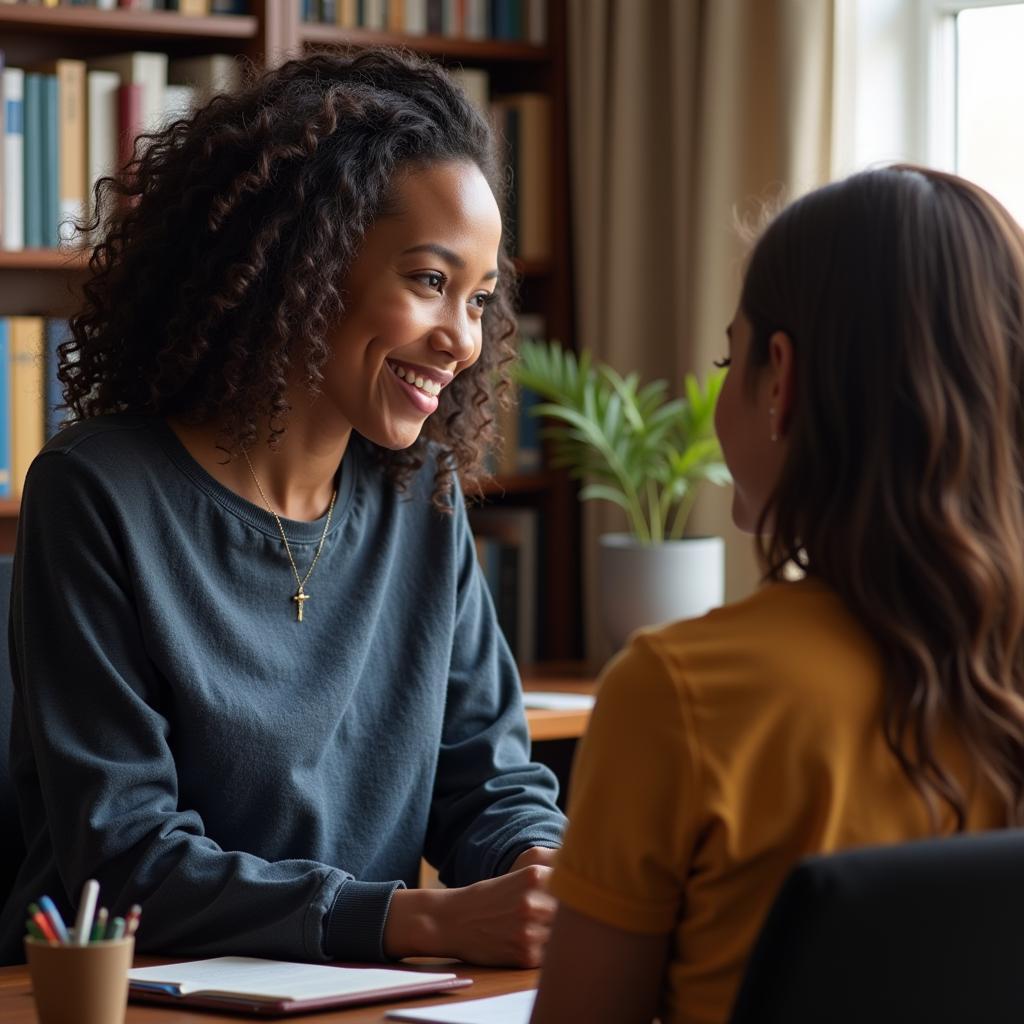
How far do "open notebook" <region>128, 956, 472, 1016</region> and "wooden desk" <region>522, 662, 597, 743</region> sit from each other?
0.96m

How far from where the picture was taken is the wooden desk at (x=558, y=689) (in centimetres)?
256

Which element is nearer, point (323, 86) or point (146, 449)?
point (146, 449)

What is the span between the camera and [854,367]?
0.88 m

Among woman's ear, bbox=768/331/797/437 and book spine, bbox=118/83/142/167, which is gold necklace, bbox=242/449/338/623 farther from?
book spine, bbox=118/83/142/167

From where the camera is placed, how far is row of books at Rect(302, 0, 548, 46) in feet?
9.98

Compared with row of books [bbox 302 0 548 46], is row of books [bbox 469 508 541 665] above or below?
below

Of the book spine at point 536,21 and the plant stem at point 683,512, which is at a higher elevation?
the book spine at point 536,21

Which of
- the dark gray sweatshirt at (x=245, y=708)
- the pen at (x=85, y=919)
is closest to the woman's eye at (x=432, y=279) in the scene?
the dark gray sweatshirt at (x=245, y=708)

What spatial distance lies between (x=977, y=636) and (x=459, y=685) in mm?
943

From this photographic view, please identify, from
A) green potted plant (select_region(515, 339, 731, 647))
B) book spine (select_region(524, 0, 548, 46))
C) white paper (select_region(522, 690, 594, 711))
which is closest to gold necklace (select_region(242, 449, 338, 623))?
white paper (select_region(522, 690, 594, 711))

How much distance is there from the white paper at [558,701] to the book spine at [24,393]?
36.8 inches

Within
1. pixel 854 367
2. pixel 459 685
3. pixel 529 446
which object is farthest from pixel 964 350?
pixel 529 446

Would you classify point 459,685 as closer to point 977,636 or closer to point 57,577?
point 57,577

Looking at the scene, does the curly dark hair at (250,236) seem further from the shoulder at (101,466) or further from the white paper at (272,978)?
the white paper at (272,978)
